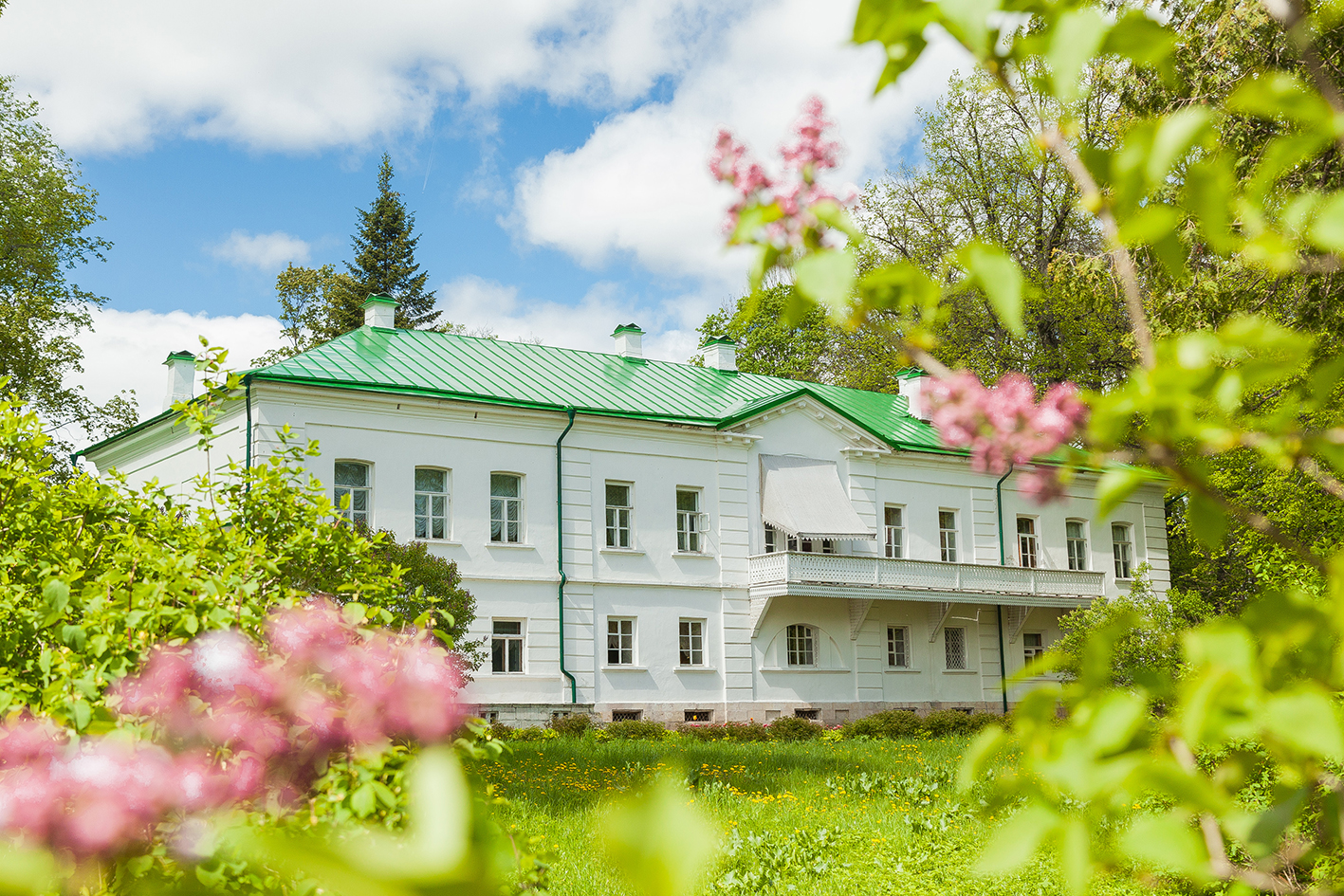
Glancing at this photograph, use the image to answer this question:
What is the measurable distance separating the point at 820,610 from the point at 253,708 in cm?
2536

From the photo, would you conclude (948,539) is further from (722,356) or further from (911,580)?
(722,356)

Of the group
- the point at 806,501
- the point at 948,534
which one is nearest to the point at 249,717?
the point at 806,501

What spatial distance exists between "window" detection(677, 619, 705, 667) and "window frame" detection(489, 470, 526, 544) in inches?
182

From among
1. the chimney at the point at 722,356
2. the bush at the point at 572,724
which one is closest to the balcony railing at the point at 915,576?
the bush at the point at 572,724

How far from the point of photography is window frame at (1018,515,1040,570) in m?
32.6

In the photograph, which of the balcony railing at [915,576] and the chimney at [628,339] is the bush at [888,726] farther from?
the chimney at [628,339]

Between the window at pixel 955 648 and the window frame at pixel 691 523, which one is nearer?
the window frame at pixel 691 523

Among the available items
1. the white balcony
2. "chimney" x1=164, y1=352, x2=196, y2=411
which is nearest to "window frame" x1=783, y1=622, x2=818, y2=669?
the white balcony

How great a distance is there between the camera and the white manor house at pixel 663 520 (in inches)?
932

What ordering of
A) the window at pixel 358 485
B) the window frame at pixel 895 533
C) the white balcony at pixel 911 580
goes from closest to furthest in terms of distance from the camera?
the window at pixel 358 485 → the white balcony at pixel 911 580 → the window frame at pixel 895 533

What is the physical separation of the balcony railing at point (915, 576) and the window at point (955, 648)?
162cm

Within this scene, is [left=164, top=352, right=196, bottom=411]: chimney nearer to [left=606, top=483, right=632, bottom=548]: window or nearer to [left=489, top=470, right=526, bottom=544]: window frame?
[left=489, top=470, right=526, bottom=544]: window frame

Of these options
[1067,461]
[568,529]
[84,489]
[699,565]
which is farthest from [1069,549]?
[1067,461]

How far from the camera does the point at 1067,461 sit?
1984mm
